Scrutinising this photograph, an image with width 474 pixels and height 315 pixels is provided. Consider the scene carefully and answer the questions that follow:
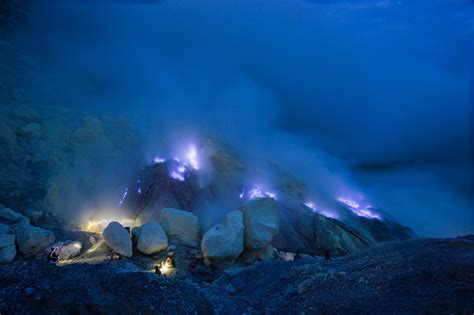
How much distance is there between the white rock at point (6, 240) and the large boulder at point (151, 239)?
5876 millimetres

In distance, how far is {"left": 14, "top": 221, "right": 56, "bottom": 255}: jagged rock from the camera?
12.6 m

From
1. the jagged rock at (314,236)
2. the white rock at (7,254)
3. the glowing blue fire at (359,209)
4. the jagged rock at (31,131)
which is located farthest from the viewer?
the glowing blue fire at (359,209)

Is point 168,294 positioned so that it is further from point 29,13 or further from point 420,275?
point 29,13

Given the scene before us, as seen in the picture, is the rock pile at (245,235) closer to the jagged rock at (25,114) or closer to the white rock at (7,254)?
the white rock at (7,254)

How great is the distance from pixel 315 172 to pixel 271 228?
24.7m

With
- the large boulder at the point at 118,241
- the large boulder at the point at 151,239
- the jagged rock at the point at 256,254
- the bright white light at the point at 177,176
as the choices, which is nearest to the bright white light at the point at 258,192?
the bright white light at the point at 177,176

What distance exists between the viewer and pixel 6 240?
1208 cm

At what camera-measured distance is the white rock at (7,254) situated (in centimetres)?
1165

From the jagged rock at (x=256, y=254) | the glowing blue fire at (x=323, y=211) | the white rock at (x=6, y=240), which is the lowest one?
the white rock at (x=6, y=240)

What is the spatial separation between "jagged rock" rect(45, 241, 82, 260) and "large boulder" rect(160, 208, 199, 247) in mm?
4955

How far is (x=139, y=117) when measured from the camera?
30.0 metres

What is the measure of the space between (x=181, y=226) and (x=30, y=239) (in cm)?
793

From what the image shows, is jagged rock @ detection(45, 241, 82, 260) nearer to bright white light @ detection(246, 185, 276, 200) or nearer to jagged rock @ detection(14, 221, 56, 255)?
jagged rock @ detection(14, 221, 56, 255)

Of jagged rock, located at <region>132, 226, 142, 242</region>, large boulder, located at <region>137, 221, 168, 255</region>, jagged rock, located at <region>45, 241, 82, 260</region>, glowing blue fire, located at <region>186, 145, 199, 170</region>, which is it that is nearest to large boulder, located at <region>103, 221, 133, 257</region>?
Answer: large boulder, located at <region>137, 221, 168, 255</region>
